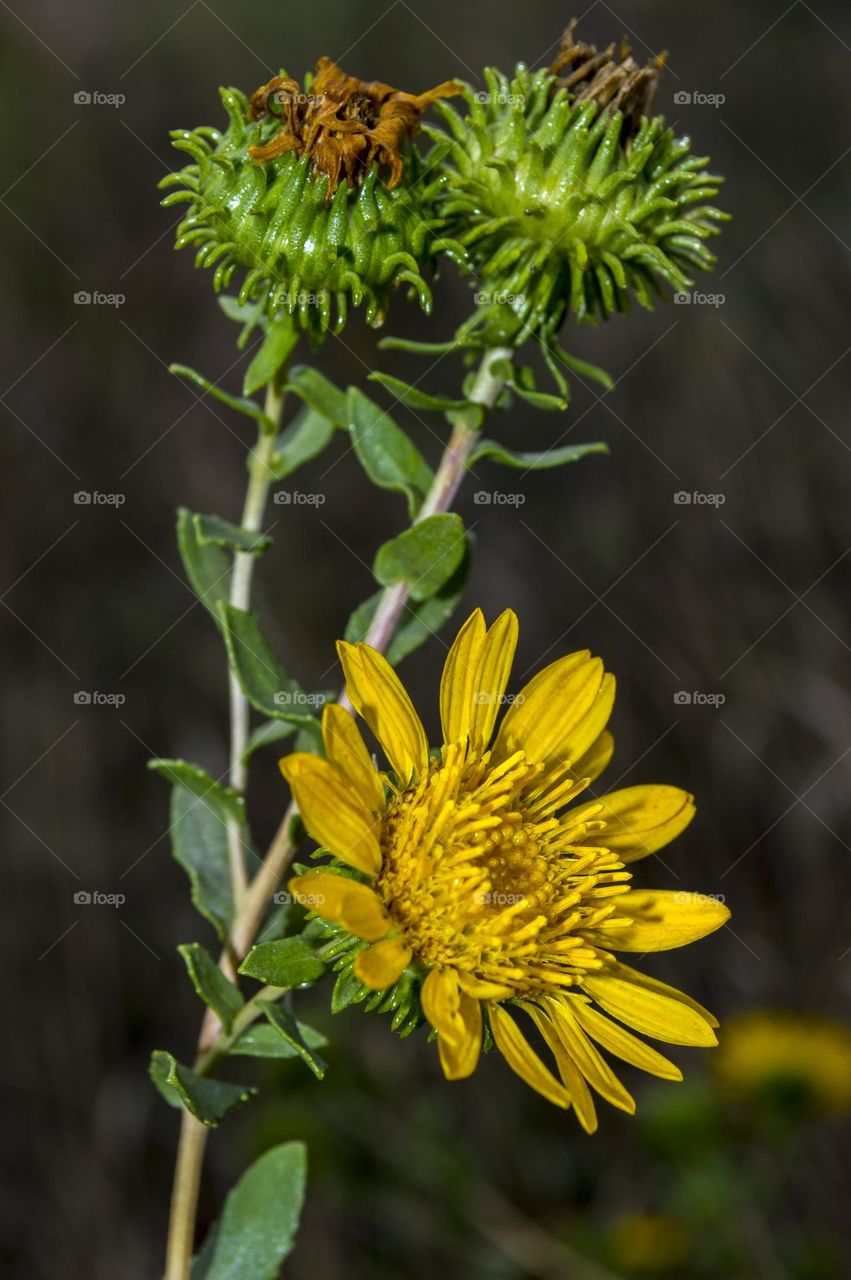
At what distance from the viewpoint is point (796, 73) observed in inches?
326

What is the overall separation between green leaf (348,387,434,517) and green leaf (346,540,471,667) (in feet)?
0.65

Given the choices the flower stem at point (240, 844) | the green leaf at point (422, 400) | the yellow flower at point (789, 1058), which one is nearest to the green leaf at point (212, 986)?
the flower stem at point (240, 844)

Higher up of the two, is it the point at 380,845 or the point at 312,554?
the point at 312,554

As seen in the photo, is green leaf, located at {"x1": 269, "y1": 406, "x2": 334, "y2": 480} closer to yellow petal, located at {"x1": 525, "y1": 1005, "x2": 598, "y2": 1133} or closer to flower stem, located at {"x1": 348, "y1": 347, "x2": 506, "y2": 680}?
flower stem, located at {"x1": 348, "y1": 347, "x2": 506, "y2": 680}

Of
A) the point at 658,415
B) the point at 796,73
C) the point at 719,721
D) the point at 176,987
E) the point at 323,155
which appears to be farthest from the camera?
the point at 796,73

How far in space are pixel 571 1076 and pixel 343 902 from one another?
0.58m

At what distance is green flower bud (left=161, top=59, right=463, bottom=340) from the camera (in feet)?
7.43

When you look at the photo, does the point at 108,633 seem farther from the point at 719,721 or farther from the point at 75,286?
the point at 719,721

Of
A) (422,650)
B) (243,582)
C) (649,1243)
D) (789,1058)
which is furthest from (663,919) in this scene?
(422,650)

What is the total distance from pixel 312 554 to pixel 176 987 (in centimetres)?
243

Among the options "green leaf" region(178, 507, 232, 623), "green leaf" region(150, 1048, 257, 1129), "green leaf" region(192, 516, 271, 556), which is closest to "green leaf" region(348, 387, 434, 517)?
"green leaf" region(192, 516, 271, 556)

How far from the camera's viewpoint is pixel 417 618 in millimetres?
2795

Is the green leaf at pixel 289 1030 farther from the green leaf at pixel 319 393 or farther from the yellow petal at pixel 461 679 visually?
the green leaf at pixel 319 393

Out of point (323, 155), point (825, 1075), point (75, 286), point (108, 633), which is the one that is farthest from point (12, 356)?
point (825, 1075)
